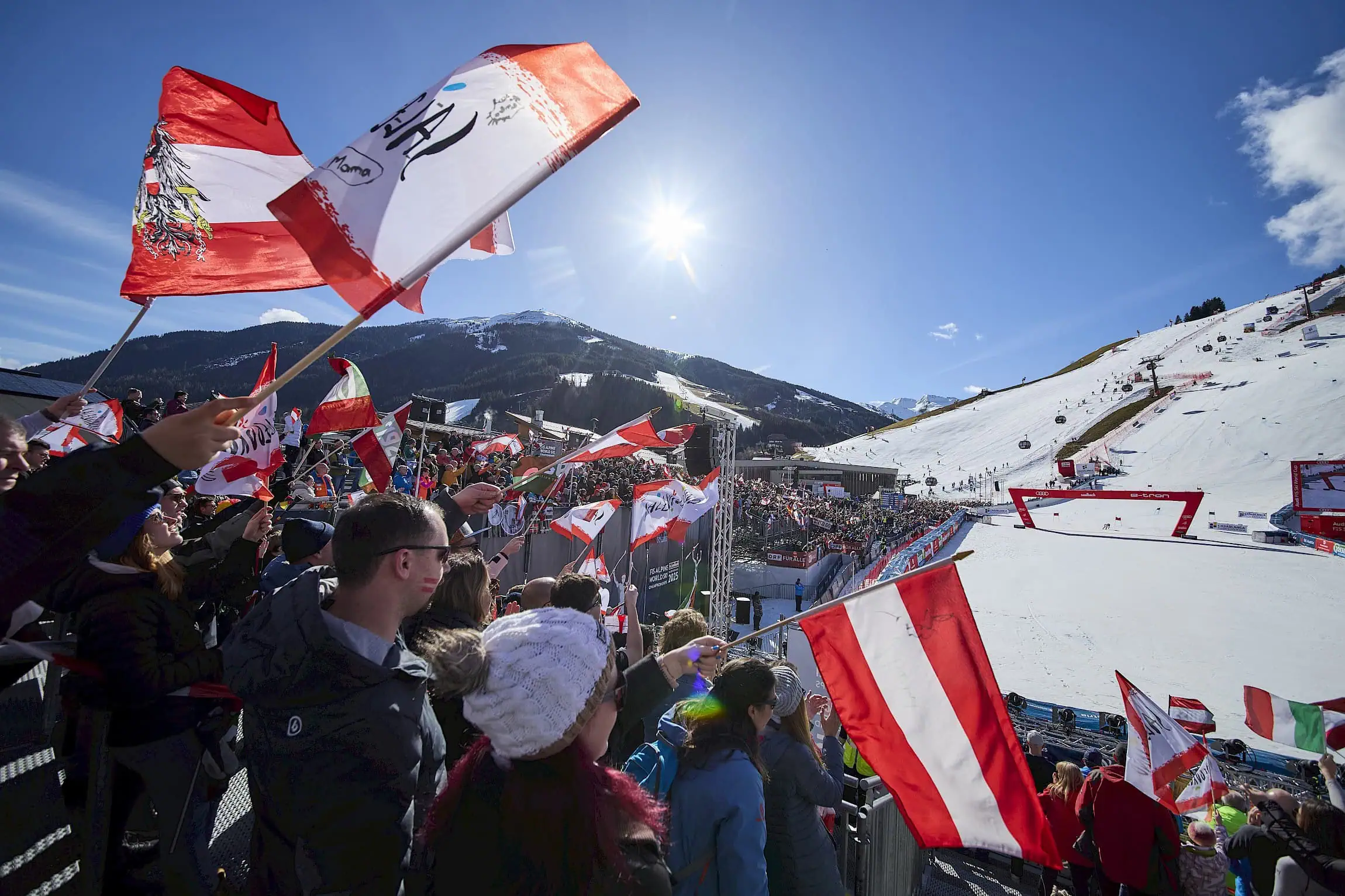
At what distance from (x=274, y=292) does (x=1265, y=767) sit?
13.7m

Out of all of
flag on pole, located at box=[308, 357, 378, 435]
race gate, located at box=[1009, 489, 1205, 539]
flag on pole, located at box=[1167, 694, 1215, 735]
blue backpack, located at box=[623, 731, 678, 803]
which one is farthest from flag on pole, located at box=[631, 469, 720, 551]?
race gate, located at box=[1009, 489, 1205, 539]

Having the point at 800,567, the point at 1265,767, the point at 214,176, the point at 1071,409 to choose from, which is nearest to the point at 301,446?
the point at 214,176

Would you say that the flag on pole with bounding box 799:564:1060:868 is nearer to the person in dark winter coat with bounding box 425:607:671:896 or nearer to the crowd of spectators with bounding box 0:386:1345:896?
the crowd of spectators with bounding box 0:386:1345:896

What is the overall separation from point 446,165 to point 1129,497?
43.9 meters

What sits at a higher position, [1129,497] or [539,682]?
[539,682]

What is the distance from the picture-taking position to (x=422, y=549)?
1.57 m

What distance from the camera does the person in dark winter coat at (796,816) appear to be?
89.4 inches

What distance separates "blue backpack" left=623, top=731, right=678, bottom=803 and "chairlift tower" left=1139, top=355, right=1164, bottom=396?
78.0m

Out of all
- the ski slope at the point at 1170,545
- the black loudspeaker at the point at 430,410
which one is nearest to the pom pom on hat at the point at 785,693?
the ski slope at the point at 1170,545

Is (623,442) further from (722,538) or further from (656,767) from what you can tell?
(722,538)

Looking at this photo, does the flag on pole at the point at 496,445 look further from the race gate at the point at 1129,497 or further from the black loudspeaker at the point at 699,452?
the race gate at the point at 1129,497

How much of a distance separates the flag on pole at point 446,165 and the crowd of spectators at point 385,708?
719mm

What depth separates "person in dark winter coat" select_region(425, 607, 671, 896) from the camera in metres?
1.14

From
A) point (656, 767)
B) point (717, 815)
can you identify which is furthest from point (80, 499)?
point (717, 815)
